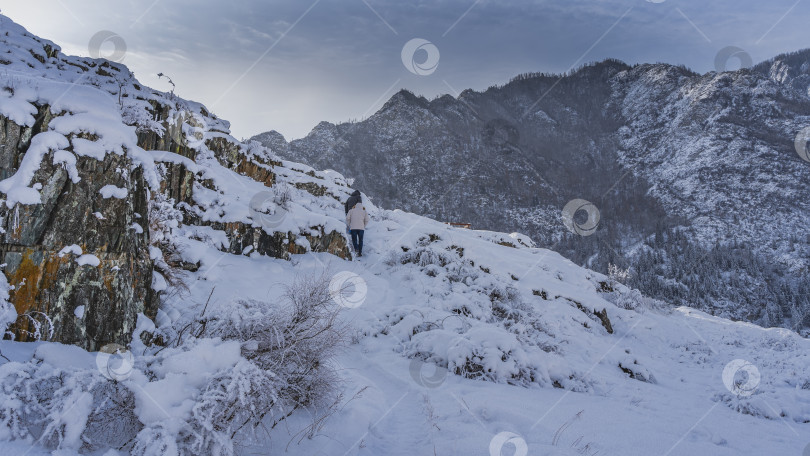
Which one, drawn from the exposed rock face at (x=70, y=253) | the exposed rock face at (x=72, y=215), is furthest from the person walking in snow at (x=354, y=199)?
the exposed rock face at (x=70, y=253)

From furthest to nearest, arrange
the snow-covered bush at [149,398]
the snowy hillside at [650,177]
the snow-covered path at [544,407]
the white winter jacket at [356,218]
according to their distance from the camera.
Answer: the snowy hillside at [650,177] → the white winter jacket at [356,218] → the snow-covered path at [544,407] → the snow-covered bush at [149,398]

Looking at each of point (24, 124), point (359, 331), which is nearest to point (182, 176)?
point (24, 124)

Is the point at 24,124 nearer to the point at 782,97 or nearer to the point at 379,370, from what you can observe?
the point at 379,370

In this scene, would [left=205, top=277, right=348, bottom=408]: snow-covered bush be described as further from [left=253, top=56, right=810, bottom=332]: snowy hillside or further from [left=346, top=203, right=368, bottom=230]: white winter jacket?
[left=253, top=56, right=810, bottom=332]: snowy hillside

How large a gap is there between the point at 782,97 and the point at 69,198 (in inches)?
4740

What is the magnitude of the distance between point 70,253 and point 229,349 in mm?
A: 1796

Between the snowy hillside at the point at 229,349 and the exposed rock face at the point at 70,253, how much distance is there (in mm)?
12

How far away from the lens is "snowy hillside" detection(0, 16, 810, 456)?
201 centimetres

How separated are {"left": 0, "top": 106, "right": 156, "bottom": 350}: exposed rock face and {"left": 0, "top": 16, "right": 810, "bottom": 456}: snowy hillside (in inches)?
0.5

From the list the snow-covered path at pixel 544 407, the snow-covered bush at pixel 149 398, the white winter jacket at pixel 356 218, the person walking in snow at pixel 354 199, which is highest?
the person walking in snow at pixel 354 199

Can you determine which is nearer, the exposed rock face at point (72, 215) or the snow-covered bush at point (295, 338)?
the snow-covered bush at point (295, 338)

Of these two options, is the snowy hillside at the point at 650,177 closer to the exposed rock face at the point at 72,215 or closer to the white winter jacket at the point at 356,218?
the white winter jacket at the point at 356,218

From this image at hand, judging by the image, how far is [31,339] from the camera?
268cm

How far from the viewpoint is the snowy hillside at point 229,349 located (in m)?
2.01
